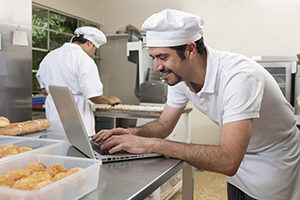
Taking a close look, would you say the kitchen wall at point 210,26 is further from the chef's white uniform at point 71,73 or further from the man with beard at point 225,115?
the man with beard at point 225,115

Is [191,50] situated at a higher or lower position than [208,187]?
higher

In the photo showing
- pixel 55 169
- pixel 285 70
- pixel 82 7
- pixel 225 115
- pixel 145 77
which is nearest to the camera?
pixel 55 169

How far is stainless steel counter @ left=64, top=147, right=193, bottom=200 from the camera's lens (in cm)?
73

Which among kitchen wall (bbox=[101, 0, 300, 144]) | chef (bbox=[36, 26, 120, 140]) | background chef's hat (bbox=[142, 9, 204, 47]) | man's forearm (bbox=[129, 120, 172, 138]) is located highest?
kitchen wall (bbox=[101, 0, 300, 144])

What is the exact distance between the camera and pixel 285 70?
3.67 meters

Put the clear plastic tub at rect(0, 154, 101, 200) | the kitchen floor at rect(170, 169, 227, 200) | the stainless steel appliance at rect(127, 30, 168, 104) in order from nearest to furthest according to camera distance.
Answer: the clear plastic tub at rect(0, 154, 101, 200) < the kitchen floor at rect(170, 169, 227, 200) < the stainless steel appliance at rect(127, 30, 168, 104)

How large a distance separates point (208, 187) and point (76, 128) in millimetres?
2821

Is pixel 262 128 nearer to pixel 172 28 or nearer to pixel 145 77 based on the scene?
pixel 172 28

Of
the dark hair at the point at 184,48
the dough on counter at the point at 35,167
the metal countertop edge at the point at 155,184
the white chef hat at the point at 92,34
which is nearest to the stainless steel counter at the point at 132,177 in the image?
the metal countertop edge at the point at 155,184

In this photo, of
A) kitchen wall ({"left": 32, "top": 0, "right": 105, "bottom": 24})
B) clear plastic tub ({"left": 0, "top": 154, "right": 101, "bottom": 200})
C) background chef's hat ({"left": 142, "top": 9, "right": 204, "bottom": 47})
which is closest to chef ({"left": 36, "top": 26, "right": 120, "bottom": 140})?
background chef's hat ({"left": 142, "top": 9, "right": 204, "bottom": 47})

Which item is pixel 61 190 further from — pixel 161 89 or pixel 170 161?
pixel 161 89

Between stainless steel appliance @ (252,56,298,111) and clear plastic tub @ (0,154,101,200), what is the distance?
11.4 feet

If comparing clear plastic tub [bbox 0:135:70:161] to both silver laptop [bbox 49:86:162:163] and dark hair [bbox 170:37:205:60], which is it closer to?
silver laptop [bbox 49:86:162:163]

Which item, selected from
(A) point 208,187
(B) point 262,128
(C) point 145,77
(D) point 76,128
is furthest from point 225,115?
(C) point 145,77
